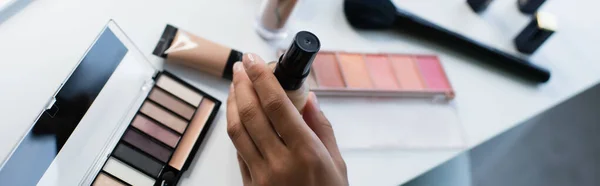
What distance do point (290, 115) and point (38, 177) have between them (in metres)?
0.27

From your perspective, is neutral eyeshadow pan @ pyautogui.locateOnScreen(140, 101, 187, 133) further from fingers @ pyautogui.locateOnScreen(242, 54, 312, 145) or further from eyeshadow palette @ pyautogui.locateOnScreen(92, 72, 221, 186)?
→ fingers @ pyautogui.locateOnScreen(242, 54, 312, 145)

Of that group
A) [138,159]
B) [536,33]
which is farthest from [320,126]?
[536,33]

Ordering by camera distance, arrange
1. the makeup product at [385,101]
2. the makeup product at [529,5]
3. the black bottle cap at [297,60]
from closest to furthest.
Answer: the black bottle cap at [297,60] < the makeup product at [385,101] < the makeup product at [529,5]

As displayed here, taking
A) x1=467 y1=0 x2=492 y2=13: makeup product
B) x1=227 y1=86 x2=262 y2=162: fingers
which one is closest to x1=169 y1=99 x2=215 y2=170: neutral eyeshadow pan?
x1=227 y1=86 x2=262 y2=162: fingers

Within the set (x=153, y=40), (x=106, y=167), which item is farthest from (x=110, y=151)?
(x=153, y=40)

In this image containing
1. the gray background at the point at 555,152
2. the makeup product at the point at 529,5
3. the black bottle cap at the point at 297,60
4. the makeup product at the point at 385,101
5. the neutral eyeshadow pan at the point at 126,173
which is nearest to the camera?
the black bottle cap at the point at 297,60

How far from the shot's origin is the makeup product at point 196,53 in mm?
569

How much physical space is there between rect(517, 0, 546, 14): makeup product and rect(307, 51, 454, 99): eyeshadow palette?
248 millimetres

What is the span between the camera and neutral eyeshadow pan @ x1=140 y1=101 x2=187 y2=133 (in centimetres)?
54

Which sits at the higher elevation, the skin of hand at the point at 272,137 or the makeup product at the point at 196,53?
the makeup product at the point at 196,53

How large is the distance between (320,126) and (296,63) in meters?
0.11

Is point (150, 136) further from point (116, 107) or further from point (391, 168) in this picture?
point (391, 168)

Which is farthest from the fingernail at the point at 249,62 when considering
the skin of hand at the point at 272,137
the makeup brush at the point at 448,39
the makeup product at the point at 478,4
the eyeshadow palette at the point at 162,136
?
the makeup product at the point at 478,4

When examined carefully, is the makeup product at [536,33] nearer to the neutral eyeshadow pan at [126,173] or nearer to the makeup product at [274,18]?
the makeup product at [274,18]
